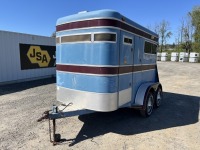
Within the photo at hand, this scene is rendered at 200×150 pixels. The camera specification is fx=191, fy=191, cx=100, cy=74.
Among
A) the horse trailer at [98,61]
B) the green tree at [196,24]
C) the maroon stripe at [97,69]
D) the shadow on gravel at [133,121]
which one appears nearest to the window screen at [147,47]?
the horse trailer at [98,61]

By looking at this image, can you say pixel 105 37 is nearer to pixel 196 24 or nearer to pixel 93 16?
pixel 93 16

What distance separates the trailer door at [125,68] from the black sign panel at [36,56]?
9.20m

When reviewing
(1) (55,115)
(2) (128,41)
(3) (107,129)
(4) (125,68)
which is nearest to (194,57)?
(2) (128,41)

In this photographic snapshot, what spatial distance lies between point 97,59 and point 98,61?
0.17 feet

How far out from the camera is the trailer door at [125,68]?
4.63 metres

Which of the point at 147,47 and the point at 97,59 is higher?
the point at 147,47

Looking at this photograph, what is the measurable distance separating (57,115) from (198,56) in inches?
1444

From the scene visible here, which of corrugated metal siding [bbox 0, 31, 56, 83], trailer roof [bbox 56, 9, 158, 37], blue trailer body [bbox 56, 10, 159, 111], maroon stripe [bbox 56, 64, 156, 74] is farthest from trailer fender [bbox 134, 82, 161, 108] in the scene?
corrugated metal siding [bbox 0, 31, 56, 83]

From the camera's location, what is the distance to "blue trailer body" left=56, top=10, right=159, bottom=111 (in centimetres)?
425

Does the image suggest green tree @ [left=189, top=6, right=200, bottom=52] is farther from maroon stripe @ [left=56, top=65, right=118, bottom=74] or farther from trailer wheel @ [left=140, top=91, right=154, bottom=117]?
maroon stripe @ [left=56, top=65, right=118, bottom=74]

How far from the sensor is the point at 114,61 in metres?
4.35

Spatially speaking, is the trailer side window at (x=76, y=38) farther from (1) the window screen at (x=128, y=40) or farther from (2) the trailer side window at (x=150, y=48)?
(2) the trailer side window at (x=150, y=48)

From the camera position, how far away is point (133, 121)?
567 centimetres

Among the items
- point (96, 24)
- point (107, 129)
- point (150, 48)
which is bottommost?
point (107, 129)
